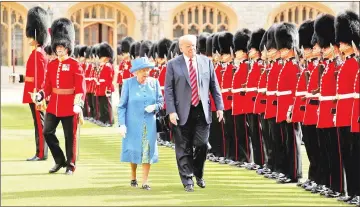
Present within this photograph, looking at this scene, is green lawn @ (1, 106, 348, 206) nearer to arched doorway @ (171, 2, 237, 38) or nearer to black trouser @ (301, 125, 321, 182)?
A: black trouser @ (301, 125, 321, 182)

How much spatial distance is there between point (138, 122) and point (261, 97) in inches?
65.9

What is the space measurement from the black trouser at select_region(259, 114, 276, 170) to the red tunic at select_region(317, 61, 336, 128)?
5.11ft

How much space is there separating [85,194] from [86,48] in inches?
565

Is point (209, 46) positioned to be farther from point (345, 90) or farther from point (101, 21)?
point (101, 21)

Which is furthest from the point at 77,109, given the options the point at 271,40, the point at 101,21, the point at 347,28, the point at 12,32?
the point at 101,21

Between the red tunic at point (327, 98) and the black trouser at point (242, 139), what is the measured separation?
2592 mm

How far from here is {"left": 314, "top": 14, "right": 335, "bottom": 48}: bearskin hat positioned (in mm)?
8461

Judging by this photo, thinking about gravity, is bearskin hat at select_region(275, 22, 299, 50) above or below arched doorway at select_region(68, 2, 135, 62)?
below

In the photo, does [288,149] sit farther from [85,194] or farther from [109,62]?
[109,62]

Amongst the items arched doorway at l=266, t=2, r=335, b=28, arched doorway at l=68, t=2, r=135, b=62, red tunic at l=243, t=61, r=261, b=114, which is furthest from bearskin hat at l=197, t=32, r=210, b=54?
arched doorway at l=266, t=2, r=335, b=28

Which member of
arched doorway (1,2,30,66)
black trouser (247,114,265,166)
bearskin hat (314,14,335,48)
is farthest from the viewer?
arched doorway (1,2,30,66)

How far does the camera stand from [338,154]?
7918 millimetres

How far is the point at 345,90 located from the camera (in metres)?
7.63

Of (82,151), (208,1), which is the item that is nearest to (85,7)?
(208,1)
